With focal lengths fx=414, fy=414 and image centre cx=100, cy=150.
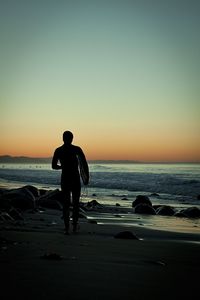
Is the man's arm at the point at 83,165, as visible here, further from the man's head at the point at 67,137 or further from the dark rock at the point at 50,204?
the dark rock at the point at 50,204

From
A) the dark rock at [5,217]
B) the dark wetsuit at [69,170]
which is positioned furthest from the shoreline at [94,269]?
the dark rock at [5,217]

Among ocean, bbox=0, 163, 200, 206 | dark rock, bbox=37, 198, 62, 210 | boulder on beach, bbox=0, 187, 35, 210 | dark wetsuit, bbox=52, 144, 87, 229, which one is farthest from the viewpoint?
ocean, bbox=0, 163, 200, 206

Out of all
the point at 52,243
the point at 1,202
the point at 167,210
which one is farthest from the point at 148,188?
the point at 52,243

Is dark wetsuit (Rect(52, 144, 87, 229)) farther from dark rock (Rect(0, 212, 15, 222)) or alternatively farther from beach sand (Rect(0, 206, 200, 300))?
beach sand (Rect(0, 206, 200, 300))

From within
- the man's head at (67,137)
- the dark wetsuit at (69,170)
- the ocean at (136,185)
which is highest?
the man's head at (67,137)

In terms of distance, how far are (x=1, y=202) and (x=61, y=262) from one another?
6.86m

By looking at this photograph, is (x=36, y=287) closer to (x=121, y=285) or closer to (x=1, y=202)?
(x=121, y=285)

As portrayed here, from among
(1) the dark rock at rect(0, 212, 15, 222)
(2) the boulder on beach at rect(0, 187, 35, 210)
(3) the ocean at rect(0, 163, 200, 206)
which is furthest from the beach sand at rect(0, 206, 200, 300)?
(3) the ocean at rect(0, 163, 200, 206)

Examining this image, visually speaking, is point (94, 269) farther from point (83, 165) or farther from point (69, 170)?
point (83, 165)

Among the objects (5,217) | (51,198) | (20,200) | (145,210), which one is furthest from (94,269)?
(51,198)

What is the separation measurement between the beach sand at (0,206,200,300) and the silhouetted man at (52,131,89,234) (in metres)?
2.12

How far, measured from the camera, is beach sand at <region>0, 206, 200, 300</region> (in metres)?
2.90

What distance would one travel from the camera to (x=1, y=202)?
34.2ft

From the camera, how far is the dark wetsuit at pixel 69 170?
7867 mm
